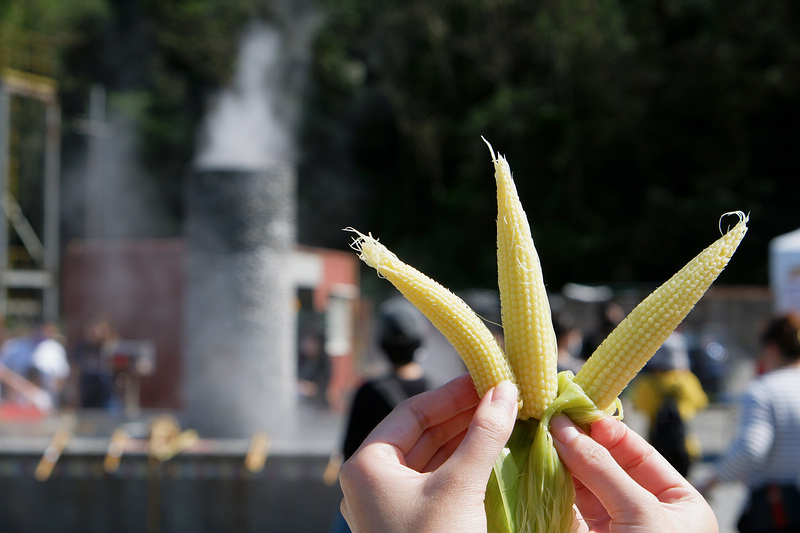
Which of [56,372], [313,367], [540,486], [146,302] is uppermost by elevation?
[540,486]

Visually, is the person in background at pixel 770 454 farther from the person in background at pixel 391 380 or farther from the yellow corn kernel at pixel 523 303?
the yellow corn kernel at pixel 523 303

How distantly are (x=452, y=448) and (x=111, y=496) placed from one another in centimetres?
600

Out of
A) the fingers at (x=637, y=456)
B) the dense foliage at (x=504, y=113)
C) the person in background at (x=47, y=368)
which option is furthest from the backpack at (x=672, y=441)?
the dense foliage at (x=504, y=113)

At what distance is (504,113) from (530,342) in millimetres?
31196

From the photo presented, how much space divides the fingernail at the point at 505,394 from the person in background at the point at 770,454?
3.32 metres

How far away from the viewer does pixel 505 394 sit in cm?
142

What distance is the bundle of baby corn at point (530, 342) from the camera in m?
1.49

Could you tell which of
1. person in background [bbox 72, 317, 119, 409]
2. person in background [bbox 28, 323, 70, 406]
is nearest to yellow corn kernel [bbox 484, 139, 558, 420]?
person in background [bbox 28, 323, 70, 406]

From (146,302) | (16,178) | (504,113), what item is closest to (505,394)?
(146,302)

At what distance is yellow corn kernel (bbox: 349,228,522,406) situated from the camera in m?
1.50

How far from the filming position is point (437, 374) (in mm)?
15789

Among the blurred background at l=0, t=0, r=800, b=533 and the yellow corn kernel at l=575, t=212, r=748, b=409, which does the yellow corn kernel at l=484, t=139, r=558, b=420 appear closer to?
the yellow corn kernel at l=575, t=212, r=748, b=409

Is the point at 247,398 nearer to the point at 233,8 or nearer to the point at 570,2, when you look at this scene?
the point at 570,2

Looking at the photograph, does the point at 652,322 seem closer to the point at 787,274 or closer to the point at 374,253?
the point at 374,253
